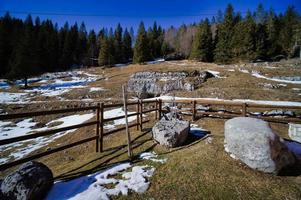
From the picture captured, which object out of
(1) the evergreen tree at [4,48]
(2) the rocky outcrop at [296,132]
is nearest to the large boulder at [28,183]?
(2) the rocky outcrop at [296,132]

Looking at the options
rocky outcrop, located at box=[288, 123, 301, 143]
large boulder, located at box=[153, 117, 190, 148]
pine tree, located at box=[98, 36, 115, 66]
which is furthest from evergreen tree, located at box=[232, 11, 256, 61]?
large boulder, located at box=[153, 117, 190, 148]

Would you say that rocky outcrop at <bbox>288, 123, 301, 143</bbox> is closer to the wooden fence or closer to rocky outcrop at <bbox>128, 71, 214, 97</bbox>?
the wooden fence

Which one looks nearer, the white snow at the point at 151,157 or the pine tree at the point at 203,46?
the white snow at the point at 151,157

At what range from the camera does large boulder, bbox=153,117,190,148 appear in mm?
7871

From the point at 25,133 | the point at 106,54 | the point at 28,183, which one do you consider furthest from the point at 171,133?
the point at 106,54

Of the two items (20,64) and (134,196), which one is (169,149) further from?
(20,64)

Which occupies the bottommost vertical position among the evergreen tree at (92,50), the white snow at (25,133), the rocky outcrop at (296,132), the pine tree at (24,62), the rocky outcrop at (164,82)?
the white snow at (25,133)

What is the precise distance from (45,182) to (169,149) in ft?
14.4

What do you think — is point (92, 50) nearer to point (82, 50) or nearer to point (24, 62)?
point (82, 50)

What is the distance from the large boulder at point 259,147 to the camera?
5691 mm

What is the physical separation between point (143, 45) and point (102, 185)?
6140 centimetres

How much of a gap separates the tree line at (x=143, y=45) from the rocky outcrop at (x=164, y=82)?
26202 mm

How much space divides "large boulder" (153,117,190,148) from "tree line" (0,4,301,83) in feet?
141

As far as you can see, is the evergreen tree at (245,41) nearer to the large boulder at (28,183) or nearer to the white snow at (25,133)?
the white snow at (25,133)
